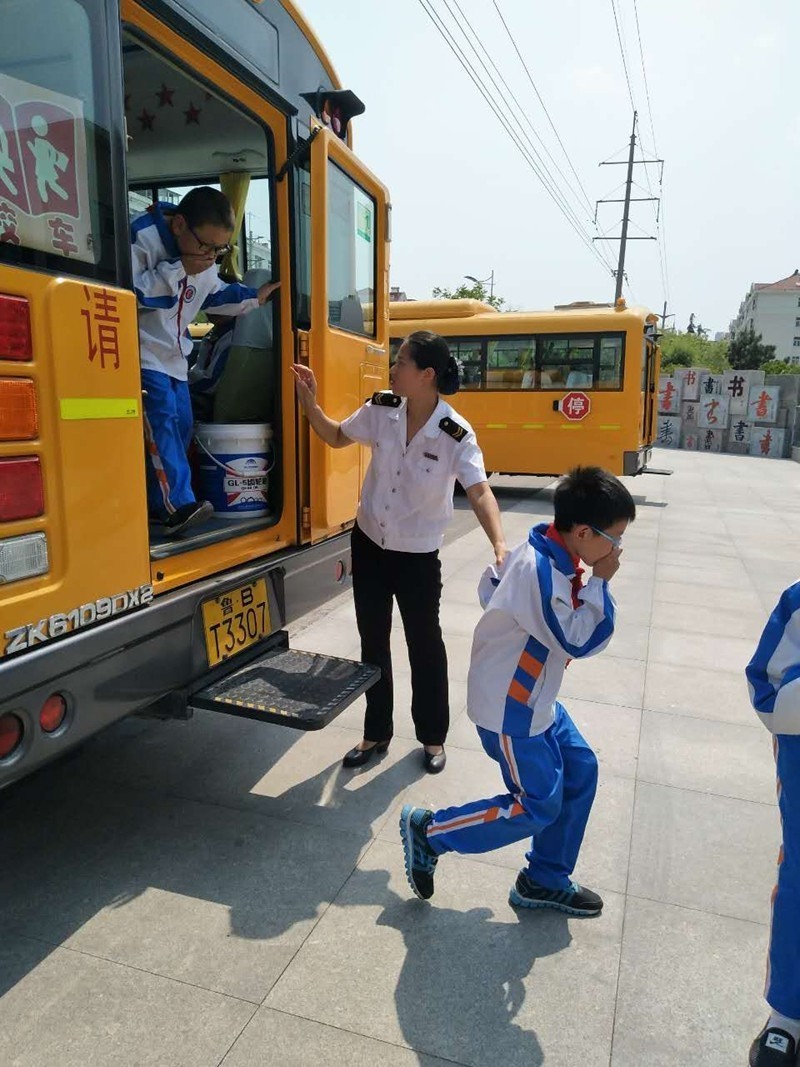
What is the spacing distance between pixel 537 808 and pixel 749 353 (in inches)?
2019

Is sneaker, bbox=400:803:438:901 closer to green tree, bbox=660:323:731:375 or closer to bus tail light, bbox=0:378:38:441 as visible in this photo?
bus tail light, bbox=0:378:38:441

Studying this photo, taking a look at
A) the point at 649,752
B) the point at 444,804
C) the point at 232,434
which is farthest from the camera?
the point at 649,752

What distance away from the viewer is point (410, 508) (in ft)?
10.3

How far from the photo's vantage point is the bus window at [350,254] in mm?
3553

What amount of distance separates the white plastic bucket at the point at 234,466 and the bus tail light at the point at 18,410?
56.2 inches

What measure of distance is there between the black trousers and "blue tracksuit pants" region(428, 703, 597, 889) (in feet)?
3.05

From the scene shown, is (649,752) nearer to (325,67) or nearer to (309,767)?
(309,767)

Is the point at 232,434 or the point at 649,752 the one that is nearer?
the point at 232,434

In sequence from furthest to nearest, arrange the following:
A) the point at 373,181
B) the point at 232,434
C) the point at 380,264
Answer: the point at 380,264 < the point at 373,181 < the point at 232,434

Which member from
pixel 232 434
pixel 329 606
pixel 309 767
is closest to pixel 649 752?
pixel 309 767

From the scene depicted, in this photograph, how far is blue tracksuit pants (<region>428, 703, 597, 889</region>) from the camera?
7.27 ft

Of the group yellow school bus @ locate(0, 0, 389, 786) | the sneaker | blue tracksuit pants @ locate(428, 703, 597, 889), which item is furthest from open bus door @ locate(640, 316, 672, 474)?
the sneaker

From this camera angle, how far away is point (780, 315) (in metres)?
80.9

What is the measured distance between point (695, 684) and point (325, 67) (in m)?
3.78
